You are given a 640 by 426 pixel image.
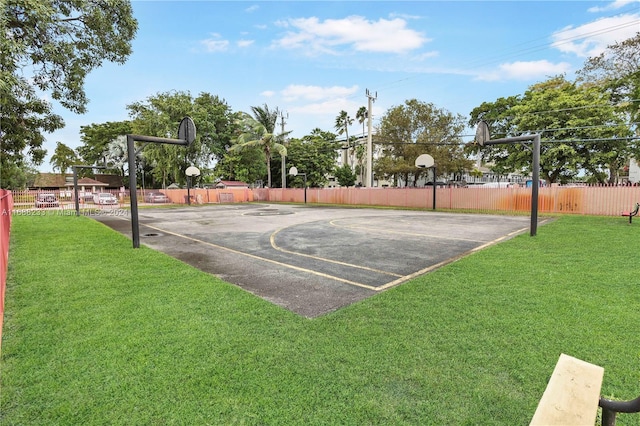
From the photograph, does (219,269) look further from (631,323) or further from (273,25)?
(273,25)

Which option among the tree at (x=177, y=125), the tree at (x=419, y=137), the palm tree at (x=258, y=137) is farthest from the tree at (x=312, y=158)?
the tree at (x=419, y=137)

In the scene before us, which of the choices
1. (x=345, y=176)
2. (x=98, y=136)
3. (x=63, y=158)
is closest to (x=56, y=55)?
(x=345, y=176)

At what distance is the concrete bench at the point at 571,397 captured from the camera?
4.76ft

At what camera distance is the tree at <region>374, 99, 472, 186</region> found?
30.9 meters

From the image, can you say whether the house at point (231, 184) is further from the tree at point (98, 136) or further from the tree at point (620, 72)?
the tree at point (620, 72)

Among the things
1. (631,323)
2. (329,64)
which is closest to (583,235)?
(631,323)

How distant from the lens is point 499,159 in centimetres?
3020

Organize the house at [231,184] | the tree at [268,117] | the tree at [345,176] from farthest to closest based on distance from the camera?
the tree at [345,176]
the house at [231,184]
the tree at [268,117]

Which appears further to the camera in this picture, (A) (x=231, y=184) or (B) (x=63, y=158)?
(B) (x=63, y=158)

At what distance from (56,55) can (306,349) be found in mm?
9531

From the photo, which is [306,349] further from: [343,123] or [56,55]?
[343,123]

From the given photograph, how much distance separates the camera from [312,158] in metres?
42.3

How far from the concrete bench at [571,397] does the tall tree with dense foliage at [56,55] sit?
9.41 metres

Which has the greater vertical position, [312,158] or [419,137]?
[419,137]
